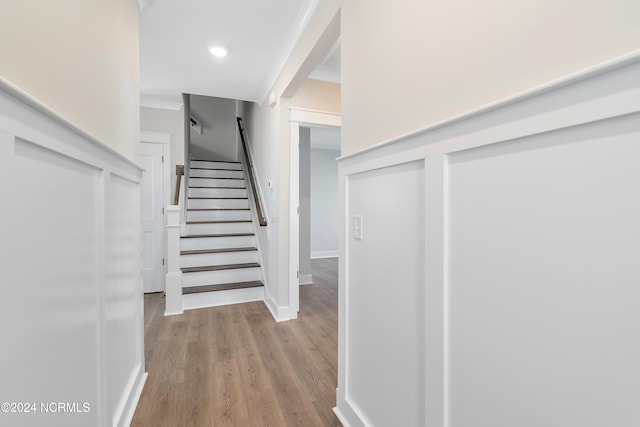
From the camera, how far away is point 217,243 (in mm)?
3916

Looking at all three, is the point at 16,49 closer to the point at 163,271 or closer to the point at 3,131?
the point at 3,131

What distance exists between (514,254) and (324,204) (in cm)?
588

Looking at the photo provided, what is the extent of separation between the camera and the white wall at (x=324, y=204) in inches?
257

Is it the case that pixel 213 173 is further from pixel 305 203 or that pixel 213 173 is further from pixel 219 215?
pixel 305 203

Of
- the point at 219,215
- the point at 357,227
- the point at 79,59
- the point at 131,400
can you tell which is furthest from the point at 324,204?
the point at 79,59

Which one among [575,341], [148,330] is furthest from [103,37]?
[148,330]

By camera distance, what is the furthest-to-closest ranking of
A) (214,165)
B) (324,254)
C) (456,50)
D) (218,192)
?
(324,254) → (214,165) → (218,192) → (456,50)

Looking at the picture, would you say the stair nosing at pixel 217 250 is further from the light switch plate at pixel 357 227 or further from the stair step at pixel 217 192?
the light switch plate at pixel 357 227

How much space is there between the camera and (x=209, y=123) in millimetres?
6855

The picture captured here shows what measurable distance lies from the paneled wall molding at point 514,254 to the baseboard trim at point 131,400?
1259 mm

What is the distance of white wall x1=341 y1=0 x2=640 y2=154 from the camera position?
567 mm

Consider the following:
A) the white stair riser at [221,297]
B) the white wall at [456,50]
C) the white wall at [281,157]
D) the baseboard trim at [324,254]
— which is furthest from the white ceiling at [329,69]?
the baseboard trim at [324,254]

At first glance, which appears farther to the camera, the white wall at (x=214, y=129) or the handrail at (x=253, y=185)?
the white wall at (x=214, y=129)

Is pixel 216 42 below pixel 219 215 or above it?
above
